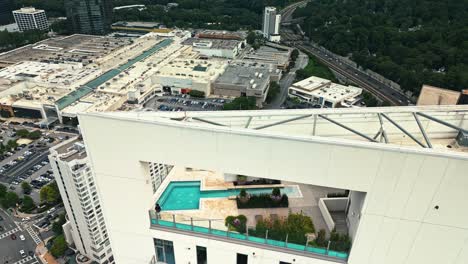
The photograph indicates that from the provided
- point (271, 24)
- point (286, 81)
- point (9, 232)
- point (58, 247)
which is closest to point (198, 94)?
point (286, 81)

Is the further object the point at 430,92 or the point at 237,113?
the point at 430,92

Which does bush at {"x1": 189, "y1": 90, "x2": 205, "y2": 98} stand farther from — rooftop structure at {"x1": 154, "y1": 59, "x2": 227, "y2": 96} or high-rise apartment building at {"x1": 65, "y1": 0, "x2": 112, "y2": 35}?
high-rise apartment building at {"x1": 65, "y1": 0, "x2": 112, "y2": 35}

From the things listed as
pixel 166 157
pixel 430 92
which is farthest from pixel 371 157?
pixel 430 92

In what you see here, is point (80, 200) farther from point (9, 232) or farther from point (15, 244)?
point (9, 232)

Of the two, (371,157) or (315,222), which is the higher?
(371,157)

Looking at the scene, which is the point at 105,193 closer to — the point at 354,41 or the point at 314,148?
the point at 314,148

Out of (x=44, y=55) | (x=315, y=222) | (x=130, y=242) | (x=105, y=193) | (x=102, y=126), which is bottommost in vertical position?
(x=44, y=55)
